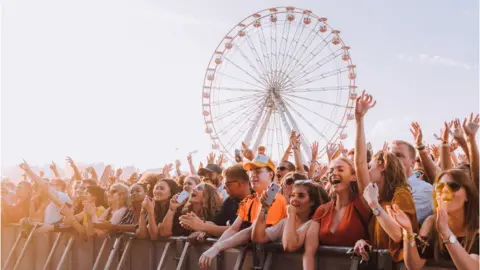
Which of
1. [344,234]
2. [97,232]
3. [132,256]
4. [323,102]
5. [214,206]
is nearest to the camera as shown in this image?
[344,234]

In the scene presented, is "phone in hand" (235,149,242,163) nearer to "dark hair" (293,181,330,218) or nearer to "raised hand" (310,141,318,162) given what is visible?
"raised hand" (310,141,318,162)

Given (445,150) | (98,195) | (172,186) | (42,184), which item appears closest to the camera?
(445,150)

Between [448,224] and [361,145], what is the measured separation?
1.22 metres

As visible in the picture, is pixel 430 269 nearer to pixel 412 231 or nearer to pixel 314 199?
pixel 412 231

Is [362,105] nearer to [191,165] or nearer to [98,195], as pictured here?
[98,195]

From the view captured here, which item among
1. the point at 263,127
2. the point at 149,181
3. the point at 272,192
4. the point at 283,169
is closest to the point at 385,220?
the point at 272,192

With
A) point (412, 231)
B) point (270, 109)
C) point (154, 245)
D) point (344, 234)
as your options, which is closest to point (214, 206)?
point (154, 245)

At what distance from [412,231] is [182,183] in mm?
4831

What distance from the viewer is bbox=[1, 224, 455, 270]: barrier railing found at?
6.01 metres

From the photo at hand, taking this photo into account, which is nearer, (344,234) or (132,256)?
(344,234)

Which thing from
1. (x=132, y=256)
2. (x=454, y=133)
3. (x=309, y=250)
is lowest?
(x=132, y=256)

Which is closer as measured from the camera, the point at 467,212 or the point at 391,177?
the point at 467,212

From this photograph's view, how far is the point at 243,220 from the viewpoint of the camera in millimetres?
7281

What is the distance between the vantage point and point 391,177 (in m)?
5.91
